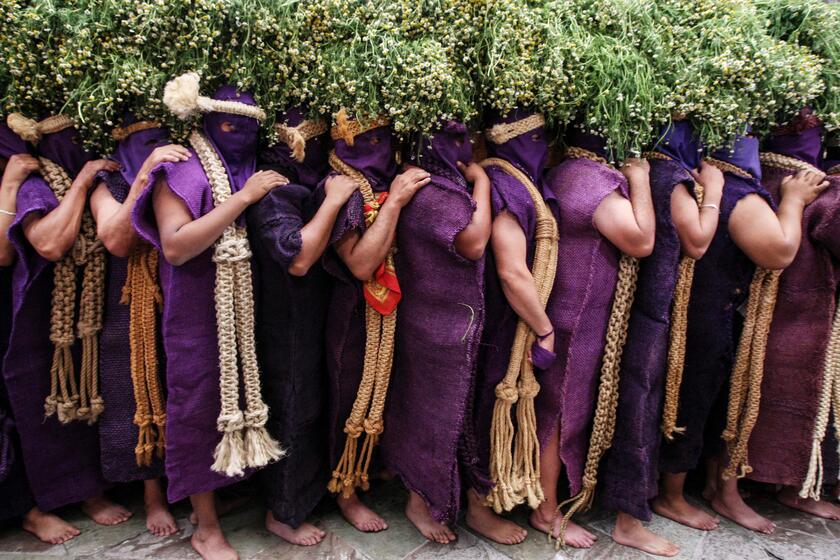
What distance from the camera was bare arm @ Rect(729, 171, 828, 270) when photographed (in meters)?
2.88

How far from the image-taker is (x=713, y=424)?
3.32m

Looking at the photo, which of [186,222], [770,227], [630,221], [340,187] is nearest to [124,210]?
[186,222]

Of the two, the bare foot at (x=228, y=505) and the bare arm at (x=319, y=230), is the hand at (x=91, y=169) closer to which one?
the bare arm at (x=319, y=230)

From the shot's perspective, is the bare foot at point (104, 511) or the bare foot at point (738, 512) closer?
the bare foot at point (104, 511)

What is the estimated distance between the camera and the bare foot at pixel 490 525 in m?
3.03

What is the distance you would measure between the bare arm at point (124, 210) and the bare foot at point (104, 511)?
1483 millimetres

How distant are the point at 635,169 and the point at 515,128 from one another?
0.65 metres

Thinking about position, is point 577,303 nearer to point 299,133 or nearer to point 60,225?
point 299,133

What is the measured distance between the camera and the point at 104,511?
311 cm

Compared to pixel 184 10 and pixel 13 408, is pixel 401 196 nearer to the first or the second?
pixel 184 10

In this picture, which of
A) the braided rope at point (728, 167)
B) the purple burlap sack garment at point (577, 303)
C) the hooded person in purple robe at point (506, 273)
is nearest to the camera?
the hooded person in purple robe at point (506, 273)

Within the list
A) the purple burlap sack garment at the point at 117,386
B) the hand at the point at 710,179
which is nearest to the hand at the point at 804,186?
the hand at the point at 710,179

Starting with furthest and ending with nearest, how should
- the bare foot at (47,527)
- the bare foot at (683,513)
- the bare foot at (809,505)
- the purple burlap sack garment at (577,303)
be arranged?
the bare foot at (809,505) < the bare foot at (683,513) < the bare foot at (47,527) < the purple burlap sack garment at (577,303)

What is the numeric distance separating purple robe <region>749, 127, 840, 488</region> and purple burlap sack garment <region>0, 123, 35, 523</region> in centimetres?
385
